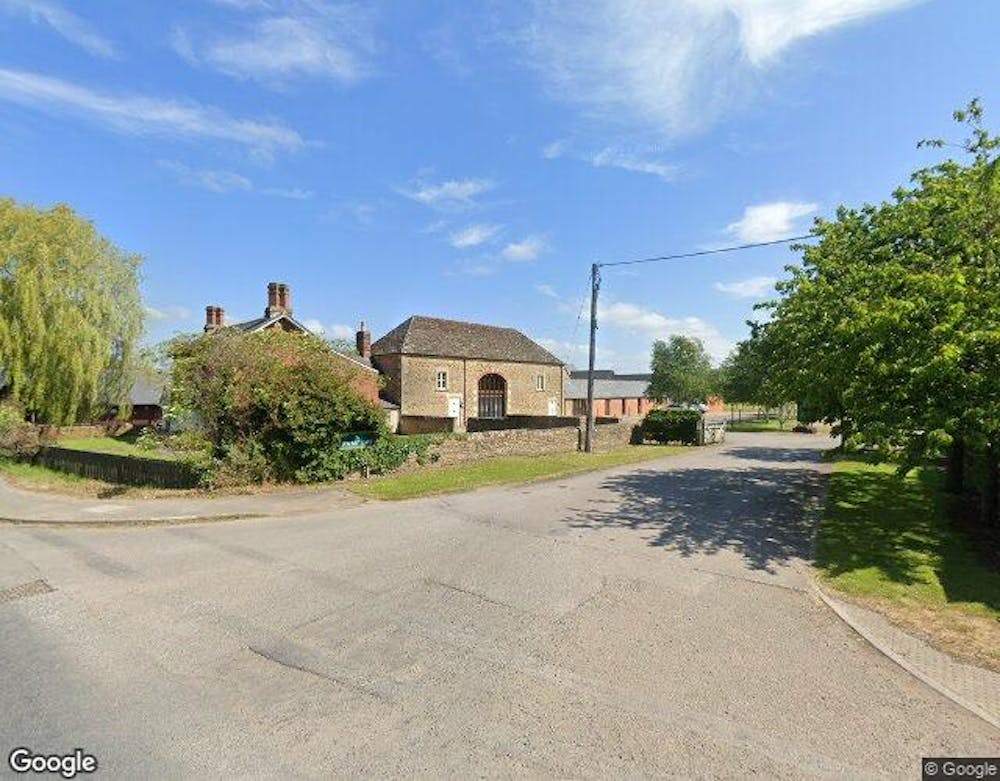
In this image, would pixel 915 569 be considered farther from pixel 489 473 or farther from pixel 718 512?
pixel 489 473

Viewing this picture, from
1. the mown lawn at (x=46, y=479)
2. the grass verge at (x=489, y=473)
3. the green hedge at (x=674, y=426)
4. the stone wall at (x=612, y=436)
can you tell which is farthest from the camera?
the green hedge at (x=674, y=426)

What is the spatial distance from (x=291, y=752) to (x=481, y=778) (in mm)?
1371

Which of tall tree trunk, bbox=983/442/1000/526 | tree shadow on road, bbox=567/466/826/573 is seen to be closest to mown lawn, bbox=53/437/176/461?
tree shadow on road, bbox=567/466/826/573

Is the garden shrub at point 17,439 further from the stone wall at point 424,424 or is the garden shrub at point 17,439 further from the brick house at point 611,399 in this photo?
the brick house at point 611,399

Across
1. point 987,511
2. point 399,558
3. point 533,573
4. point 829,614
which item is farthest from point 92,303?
point 987,511

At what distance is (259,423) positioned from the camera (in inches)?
596

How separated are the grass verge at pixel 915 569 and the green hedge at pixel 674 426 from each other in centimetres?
1533

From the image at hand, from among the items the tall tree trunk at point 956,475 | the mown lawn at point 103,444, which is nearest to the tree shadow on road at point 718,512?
the tall tree trunk at point 956,475

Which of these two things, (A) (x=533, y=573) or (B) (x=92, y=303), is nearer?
(A) (x=533, y=573)

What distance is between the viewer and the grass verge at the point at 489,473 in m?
14.5

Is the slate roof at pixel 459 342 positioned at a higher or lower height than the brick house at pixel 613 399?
higher

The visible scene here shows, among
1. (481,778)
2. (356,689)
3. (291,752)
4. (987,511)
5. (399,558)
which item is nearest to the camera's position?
(481,778)

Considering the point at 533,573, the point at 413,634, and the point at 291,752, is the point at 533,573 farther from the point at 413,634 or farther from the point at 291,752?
the point at 291,752

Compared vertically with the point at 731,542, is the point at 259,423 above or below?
above
